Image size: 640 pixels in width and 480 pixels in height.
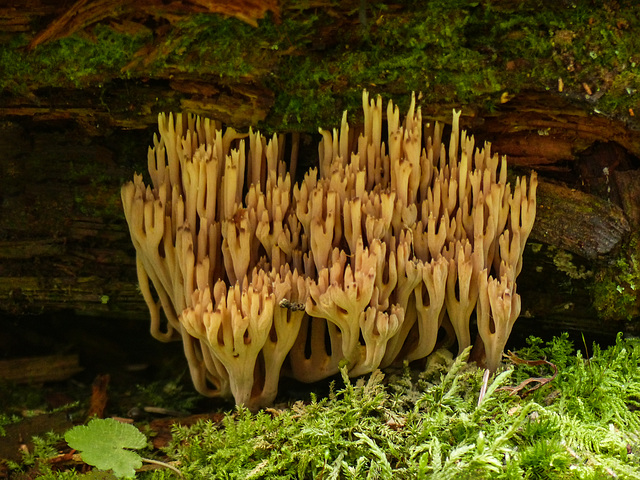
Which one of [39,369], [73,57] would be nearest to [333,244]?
[73,57]

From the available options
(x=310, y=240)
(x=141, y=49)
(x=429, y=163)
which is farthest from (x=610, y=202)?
(x=141, y=49)

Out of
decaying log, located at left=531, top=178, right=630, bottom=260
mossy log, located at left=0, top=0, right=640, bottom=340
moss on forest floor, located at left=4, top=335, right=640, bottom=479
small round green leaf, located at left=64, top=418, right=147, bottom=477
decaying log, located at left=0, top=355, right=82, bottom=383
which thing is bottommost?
decaying log, located at left=0, top=355, right=82, bottom=383

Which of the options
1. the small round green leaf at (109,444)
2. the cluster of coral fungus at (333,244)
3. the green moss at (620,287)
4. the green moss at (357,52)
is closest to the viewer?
the small round green leaf at (109,444)

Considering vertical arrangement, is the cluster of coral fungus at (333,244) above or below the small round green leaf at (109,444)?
above

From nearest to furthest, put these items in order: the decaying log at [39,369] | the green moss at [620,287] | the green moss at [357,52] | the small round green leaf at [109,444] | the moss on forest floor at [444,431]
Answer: the moss on forest floor at [444,431]
the small round green leaf at [109,444]
the green moss at [357,52]
the green moss at [620,287]
the decaying log at [39,369]

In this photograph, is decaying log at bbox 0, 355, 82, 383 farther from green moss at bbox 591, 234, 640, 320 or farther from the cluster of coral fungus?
green moss at bbox 591, 234, 640, 320

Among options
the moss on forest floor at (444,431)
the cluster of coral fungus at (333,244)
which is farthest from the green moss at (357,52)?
the moss on forest floor at (444,431)

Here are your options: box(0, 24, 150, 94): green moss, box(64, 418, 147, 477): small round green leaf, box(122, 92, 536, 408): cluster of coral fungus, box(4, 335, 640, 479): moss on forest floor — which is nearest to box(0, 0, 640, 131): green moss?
Result: box(0, 24, 150, 94): green moss

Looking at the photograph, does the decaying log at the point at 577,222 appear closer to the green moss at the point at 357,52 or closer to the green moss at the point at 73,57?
the green moss at the point at 357,52
